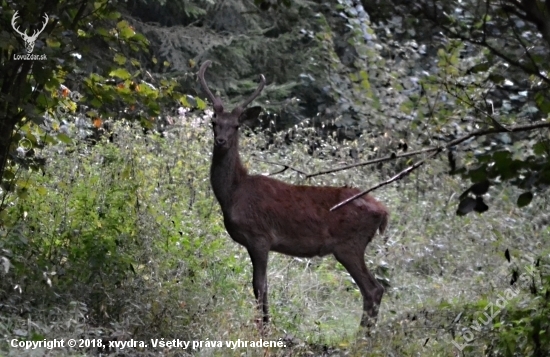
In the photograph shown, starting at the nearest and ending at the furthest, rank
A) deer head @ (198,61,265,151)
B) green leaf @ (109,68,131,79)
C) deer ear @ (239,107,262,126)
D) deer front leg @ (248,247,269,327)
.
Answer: green leaf @ (109,68,131,79) → deer front leg @ (248,247,269,327) → deer head @ (198,61,265,151) → deer ear @ (239,107,262,126)

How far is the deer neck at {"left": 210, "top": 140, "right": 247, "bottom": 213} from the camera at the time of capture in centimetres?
873

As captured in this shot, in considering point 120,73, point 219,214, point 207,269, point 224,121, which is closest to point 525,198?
point 120,73

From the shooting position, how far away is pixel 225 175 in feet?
28.8

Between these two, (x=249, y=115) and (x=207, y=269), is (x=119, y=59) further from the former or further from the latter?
(x=207, y=269)

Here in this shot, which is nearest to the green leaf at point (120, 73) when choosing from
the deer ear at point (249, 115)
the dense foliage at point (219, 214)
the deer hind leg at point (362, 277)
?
the dense foliage at point (219, 214)

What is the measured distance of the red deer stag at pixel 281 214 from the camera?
8555mm

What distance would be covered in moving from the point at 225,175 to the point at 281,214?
0.62 meters

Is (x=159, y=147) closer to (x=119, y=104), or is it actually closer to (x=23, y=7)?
(x=119, y=104)

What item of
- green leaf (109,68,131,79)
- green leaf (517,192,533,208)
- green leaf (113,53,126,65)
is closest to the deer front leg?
green leaf (109,68,131,79)

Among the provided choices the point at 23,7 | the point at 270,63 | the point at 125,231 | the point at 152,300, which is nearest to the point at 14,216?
the point at 125,231

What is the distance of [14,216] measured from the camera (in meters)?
7.89

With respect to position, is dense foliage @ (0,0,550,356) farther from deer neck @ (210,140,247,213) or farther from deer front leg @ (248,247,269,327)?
deer neck @ (210,140,247,213)

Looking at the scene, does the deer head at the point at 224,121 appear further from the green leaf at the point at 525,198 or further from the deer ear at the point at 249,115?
the green leaf at the point at 525,198

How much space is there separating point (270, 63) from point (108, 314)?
1177cm
